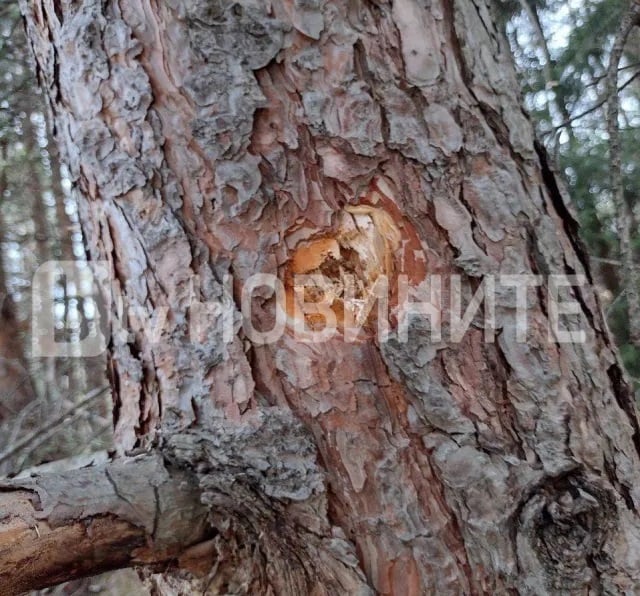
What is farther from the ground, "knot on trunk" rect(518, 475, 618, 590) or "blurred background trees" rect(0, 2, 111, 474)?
"blurred background trees" rect(0, 2, 111, 474)

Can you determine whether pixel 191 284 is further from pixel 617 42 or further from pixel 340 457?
pixel 617 42

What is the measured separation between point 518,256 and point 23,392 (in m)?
4.70

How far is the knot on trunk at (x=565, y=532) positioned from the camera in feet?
3.04

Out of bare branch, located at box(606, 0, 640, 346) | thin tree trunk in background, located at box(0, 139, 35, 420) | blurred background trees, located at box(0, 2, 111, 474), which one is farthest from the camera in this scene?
thin tree trunk in background, located at box(0, 139, 35, 420)

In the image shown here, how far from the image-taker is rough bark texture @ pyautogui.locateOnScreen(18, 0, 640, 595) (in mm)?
949

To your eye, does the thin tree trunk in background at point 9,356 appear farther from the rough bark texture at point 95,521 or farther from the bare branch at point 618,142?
the bare branch at point 618,142

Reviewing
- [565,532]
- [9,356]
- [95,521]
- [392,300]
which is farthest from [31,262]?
[565,532]

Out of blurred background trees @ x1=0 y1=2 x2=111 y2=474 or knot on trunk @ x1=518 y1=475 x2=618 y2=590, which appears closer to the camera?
knot on trunk @ x1=518 y1=475 x2=618 y2=590

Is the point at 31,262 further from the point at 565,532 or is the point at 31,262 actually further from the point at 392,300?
the point at 565,532

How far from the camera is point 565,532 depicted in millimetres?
933

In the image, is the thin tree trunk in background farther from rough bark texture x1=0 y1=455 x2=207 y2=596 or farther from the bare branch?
the bare branch

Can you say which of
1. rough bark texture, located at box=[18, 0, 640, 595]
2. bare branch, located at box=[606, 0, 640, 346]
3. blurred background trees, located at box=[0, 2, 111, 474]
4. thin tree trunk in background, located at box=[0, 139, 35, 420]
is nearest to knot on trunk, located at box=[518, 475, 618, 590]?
rough bark texture, located at box=[18, 0, 640, 595]

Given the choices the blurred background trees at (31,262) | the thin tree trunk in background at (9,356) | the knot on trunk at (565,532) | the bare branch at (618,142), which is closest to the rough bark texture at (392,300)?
the knot on trunk at (565,532)

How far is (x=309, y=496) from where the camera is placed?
965 millimetres
